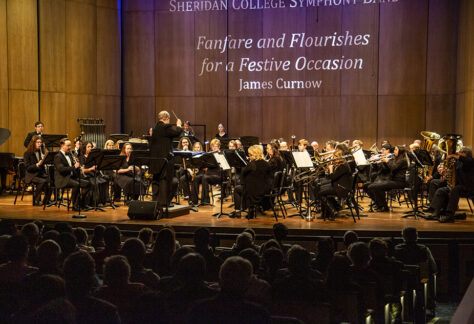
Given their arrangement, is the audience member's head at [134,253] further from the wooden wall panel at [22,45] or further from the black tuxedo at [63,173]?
the wooden wall panel at [22,45]

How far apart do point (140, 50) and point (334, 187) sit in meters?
9.71

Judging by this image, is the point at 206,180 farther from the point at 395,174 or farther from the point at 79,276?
the point at 79,276

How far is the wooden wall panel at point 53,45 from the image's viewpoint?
46.5 ft

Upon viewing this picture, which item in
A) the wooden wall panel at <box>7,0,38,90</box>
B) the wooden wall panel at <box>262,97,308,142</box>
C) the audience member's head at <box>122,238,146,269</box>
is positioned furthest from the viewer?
the wooden wall panel at <box>262,97,308,142</box>

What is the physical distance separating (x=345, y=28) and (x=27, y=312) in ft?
44.5

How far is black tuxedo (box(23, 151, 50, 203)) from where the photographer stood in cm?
1006

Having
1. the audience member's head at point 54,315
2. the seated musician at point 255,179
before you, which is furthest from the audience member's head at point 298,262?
the seated musician at point 255,179

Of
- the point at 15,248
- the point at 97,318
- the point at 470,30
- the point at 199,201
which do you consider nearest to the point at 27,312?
the point at 97,318

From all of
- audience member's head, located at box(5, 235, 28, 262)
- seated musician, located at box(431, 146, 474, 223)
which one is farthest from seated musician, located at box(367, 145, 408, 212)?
audience member's head, located at box(5, 235, 28, 262)

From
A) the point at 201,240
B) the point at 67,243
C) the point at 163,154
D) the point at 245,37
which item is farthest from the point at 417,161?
the point at 245,37

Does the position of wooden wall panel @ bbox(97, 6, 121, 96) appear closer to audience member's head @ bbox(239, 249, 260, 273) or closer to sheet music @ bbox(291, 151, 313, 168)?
sheet music @ bbox(291, 151, 313, 168)

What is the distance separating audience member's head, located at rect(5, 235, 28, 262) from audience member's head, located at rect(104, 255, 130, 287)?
3.43 ft

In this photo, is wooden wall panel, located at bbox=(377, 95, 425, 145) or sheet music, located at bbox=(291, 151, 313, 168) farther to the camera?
wooden wall panel, located at bbox=(377, 95, 425, 145)

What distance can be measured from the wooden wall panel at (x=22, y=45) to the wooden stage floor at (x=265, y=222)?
16.2ft
